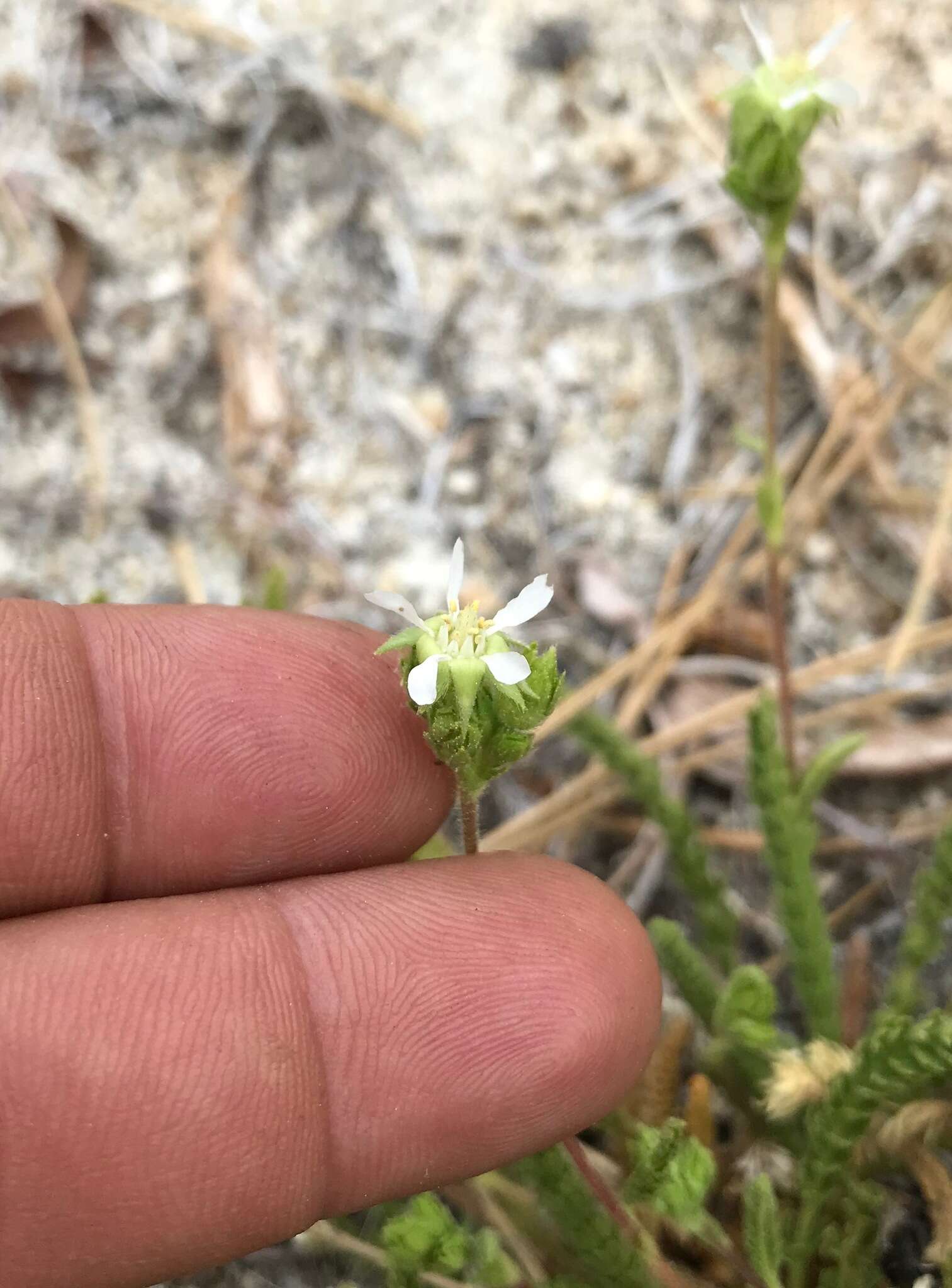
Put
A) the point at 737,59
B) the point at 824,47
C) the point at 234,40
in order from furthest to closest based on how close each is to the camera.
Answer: the point at 234,40 → the point at 824,47 → the point at 737,59

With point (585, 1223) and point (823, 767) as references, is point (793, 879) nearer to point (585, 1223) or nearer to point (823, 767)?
point (823, 767)

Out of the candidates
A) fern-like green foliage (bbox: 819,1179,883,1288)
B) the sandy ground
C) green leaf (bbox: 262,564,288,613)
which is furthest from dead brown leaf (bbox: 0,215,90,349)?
fern-like green foliage (bbox: 819,1179,883,1288)

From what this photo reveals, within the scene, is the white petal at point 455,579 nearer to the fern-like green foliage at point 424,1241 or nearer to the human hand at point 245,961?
the human hand at point 245,961

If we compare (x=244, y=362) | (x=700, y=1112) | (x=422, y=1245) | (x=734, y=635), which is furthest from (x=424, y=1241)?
(x=244, y=362)

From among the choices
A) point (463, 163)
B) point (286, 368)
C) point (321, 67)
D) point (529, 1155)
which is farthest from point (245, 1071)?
point (321, 67)

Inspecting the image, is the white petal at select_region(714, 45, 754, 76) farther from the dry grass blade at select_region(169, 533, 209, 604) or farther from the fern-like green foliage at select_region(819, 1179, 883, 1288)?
the fern-like green foliage at select_region(819, 1179, 883, 1288)

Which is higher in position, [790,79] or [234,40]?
[234,40]
